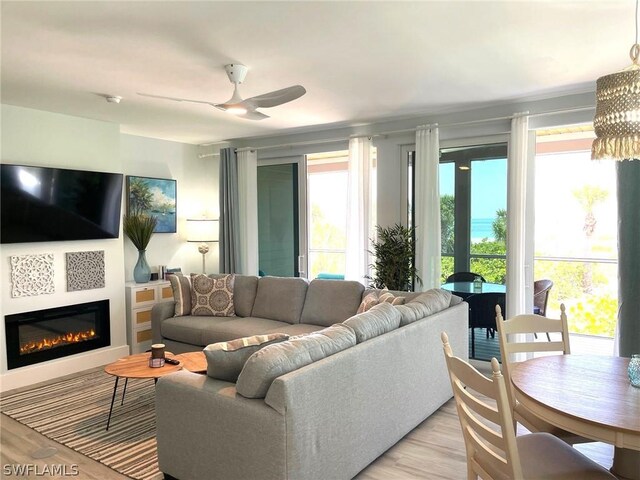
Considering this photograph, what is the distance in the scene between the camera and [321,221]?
20.5ft

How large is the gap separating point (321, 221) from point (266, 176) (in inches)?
39.8

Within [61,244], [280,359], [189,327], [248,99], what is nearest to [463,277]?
[189,327]

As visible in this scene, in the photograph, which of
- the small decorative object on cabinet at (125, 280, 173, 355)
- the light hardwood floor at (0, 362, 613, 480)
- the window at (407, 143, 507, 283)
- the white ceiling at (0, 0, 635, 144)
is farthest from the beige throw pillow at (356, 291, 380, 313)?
the small decorative object on cabinet at (125, 280, 173, 355)

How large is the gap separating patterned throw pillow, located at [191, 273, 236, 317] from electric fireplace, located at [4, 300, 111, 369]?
1.00 meters

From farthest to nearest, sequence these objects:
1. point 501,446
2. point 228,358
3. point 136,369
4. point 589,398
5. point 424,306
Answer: point 424,306, point 136,369, point 228,358, point 589,398, point 501,446

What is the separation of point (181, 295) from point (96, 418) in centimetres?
164

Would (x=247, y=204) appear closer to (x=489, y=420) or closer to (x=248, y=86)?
(x=248, y=86)

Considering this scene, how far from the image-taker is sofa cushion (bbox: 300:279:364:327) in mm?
4395

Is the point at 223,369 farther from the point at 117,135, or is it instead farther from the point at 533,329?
the point at 117,135

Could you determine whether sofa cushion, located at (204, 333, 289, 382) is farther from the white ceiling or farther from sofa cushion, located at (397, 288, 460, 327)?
the white ceiling

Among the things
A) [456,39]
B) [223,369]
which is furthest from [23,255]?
[456,39]

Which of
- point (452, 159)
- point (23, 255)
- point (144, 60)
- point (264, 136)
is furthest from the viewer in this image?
point (264, 136)

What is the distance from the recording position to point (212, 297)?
4992 mm

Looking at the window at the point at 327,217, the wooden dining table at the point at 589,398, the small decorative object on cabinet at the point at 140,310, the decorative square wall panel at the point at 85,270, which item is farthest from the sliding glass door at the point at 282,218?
the wooden dining table at the point at 589,398
